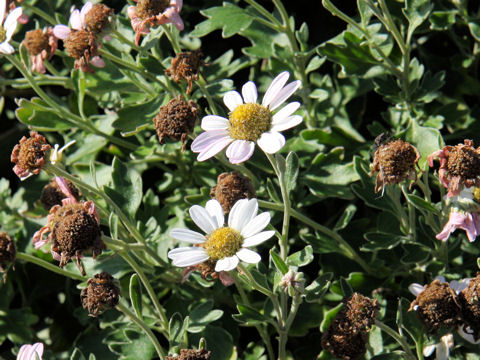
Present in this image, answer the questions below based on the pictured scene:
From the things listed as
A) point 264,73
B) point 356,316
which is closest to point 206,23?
point 264,73

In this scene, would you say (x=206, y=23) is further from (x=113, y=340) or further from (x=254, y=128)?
(x=113, y=340)

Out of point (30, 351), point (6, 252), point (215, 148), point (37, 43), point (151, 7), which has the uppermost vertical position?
point (151, 7)

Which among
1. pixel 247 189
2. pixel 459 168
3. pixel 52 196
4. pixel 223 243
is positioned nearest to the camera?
pixel 459 168

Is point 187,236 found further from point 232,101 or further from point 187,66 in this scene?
point 187,66

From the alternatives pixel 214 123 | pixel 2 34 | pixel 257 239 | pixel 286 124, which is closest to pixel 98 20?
pixel 2 34

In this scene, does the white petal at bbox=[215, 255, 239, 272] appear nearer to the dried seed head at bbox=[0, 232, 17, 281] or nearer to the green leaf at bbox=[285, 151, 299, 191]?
the green leaf at bbox=[285, 151, 299, 191]

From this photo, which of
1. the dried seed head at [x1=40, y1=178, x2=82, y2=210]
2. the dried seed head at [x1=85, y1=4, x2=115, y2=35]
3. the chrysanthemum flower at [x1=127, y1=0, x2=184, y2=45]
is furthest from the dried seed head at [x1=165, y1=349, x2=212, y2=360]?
the dried seed head at [x1=85, y1=4, x2=115, y2=35]

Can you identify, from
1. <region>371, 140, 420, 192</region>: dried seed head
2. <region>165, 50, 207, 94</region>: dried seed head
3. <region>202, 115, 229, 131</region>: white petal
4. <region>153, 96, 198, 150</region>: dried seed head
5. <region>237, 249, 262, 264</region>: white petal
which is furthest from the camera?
<region>165, 50, 207, 94</region>: dried seed head
